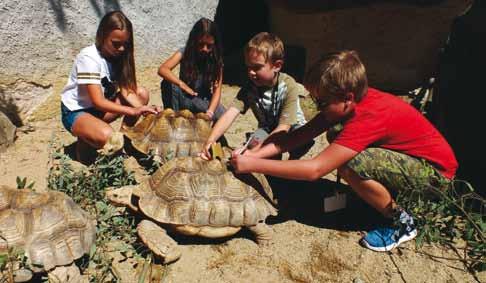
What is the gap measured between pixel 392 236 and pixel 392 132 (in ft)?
2.41

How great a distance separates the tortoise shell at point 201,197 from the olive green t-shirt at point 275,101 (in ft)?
2.27

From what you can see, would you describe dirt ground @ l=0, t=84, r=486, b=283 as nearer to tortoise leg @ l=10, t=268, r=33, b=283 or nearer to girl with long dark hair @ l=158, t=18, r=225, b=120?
tortoise leg @ l=10, t=268, r=33, b=283

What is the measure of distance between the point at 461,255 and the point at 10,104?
4.10 metres

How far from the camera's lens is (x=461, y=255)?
10.2 feet

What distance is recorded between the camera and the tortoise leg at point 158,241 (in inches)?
110

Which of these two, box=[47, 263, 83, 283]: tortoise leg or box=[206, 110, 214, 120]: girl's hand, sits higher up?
box=[206, 110, 214, 120]: girl's hand

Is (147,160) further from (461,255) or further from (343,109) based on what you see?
(461,255)

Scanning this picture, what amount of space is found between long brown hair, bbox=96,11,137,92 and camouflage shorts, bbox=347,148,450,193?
2.03 meters

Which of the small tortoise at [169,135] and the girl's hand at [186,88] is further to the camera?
the girl's hand at [186,88]

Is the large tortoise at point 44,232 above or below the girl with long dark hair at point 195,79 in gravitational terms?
below

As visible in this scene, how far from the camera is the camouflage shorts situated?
2.96m

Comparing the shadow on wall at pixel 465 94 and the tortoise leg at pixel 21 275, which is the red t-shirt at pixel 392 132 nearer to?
the shadow on wall at pixel 465 94

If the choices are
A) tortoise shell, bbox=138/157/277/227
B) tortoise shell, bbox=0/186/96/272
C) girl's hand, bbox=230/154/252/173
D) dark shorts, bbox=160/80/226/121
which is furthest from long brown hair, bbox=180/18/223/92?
tortoise shell, bbox=0/186/96/272

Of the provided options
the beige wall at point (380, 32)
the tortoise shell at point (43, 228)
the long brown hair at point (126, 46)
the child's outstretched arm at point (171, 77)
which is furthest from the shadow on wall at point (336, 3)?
the tortoise shell at point (43, 228)
